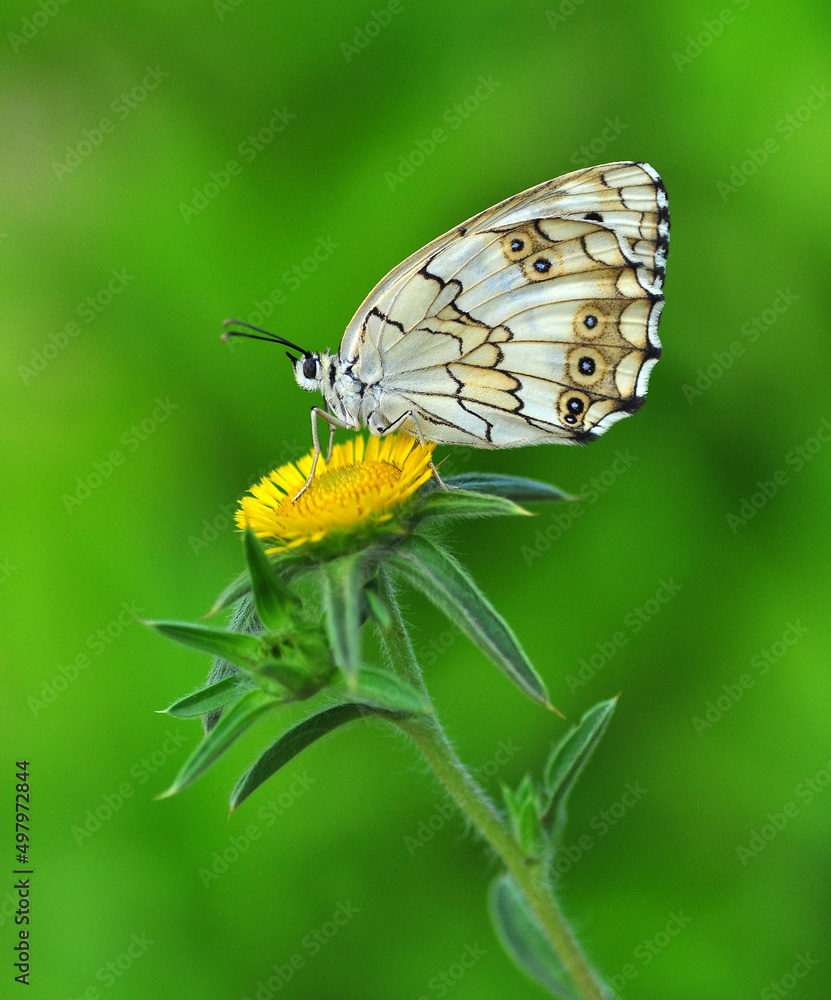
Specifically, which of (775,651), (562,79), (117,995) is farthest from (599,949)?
(562,79)

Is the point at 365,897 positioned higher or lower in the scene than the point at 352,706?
lower

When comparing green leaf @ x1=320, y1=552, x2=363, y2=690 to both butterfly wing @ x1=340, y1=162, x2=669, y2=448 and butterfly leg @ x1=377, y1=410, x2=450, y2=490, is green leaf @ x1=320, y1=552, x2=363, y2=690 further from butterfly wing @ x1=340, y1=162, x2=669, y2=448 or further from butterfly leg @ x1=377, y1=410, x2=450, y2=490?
butterfly wing @ x1=340, y1=162, x2=669, y2=448

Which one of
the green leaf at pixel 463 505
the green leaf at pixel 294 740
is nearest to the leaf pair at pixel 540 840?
the green leaf at pixel 294 740

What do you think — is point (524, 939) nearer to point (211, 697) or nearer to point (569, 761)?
point (569, 761)

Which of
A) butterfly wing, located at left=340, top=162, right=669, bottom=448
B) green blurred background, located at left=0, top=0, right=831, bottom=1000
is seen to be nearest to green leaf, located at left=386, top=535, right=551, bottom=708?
butterfly wing, located at left=340, top=162, right=669, bottom=448

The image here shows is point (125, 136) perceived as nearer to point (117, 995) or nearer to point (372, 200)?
point (372, 200)

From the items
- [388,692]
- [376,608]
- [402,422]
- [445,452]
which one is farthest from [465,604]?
[445,452]
